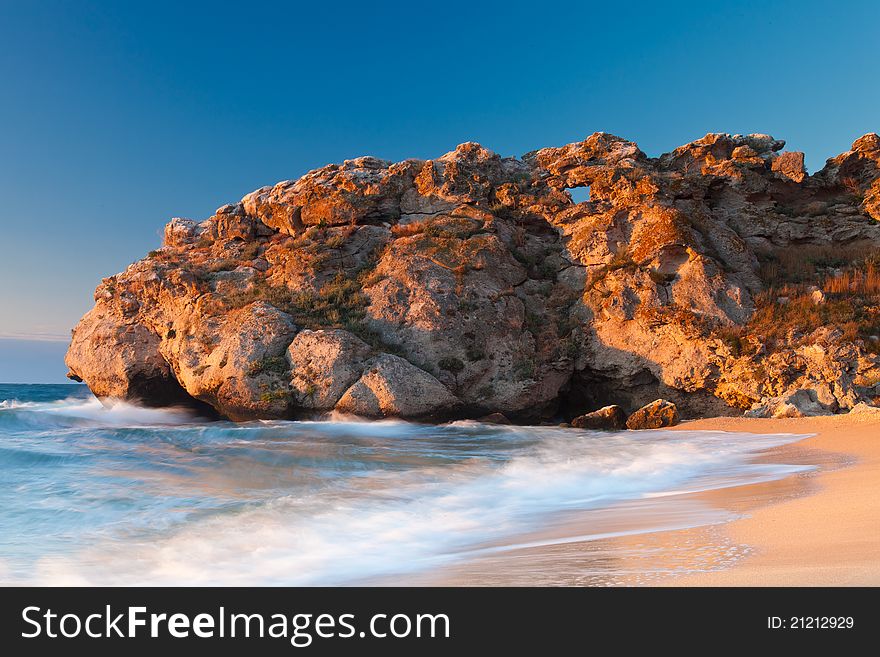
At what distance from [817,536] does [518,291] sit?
559 inches

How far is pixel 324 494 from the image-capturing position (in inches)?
294

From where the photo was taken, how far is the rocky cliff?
1396 centimetres

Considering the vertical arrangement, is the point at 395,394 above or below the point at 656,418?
above

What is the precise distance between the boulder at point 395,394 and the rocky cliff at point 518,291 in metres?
0.05

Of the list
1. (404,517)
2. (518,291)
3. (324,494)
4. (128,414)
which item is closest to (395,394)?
(518,291)

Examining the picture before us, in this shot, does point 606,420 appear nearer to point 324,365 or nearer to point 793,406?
point 793,406

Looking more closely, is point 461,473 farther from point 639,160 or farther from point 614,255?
point 639,160

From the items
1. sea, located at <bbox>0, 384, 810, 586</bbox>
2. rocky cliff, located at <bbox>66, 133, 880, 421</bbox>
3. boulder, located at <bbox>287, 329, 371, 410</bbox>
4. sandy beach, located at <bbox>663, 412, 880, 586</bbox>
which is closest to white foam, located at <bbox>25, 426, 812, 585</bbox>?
sea, located at <bbox>0, 384, 810, 586</bbox>

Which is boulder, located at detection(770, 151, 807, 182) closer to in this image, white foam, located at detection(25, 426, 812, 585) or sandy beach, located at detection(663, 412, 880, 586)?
white foam, located at detection(25, 426, 812, 585)

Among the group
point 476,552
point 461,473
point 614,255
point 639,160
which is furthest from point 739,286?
point 476,552

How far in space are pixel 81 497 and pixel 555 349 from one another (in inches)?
452

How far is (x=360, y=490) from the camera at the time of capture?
A: 7.69 metres

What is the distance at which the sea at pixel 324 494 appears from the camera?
4.83 meters
